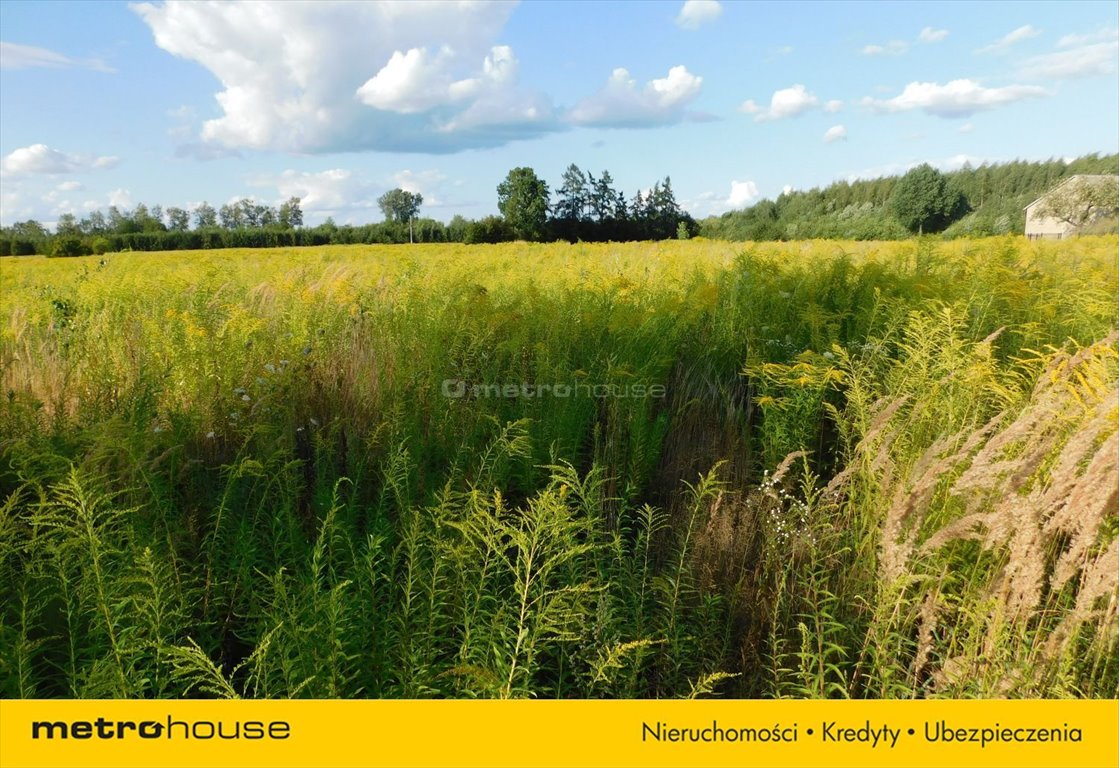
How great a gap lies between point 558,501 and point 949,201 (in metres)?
56.0

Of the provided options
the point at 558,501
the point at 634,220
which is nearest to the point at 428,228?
the point at 634,220

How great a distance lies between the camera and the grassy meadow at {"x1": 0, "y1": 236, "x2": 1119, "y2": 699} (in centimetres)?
171

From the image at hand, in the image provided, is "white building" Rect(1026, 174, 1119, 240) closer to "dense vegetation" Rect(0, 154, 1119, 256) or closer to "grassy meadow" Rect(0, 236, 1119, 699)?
"dense vegetation" Rect(0, 154, 1119, 256)

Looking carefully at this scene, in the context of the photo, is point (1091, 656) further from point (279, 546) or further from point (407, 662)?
point (279, 546)

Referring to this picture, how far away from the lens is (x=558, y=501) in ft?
6.98

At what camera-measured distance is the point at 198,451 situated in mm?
3010

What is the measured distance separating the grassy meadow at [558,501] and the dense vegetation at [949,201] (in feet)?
Answer: 92.9

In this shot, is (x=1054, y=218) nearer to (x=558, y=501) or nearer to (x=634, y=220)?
(x=634, y=220)
